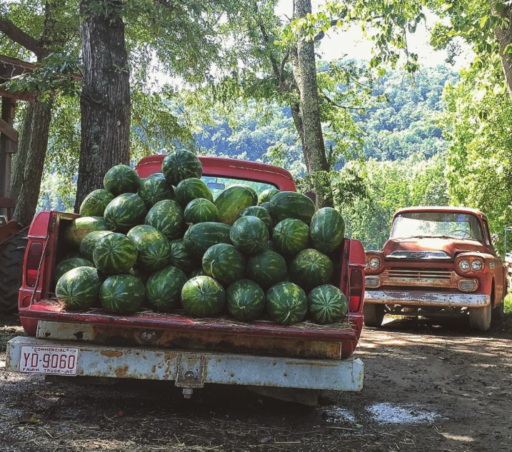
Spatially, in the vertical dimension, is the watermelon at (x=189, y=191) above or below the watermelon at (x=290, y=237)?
above

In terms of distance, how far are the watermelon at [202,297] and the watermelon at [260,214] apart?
0.84m

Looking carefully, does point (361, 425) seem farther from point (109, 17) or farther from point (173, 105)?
point (173, 105)

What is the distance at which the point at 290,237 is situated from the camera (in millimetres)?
4992

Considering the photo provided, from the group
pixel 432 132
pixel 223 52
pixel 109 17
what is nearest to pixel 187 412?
pixel 109 17

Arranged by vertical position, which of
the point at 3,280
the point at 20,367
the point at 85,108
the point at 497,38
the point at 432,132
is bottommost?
the point at 20,367

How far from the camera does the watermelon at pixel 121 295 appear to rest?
4398 mm

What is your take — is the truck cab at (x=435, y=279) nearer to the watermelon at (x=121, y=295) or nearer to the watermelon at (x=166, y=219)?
the watermelon at (x=166, y=219)

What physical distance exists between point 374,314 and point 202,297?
7104mm

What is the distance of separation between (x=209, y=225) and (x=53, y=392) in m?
1.91

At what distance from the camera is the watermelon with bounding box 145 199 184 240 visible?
5.10 m

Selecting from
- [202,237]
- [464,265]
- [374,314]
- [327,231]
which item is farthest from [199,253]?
[374,314]

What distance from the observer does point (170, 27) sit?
12.0 m

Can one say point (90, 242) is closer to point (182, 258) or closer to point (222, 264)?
point (182, 258)

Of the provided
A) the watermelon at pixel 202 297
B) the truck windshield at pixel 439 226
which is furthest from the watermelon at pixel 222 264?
the truck windshield at pixel 439 226
